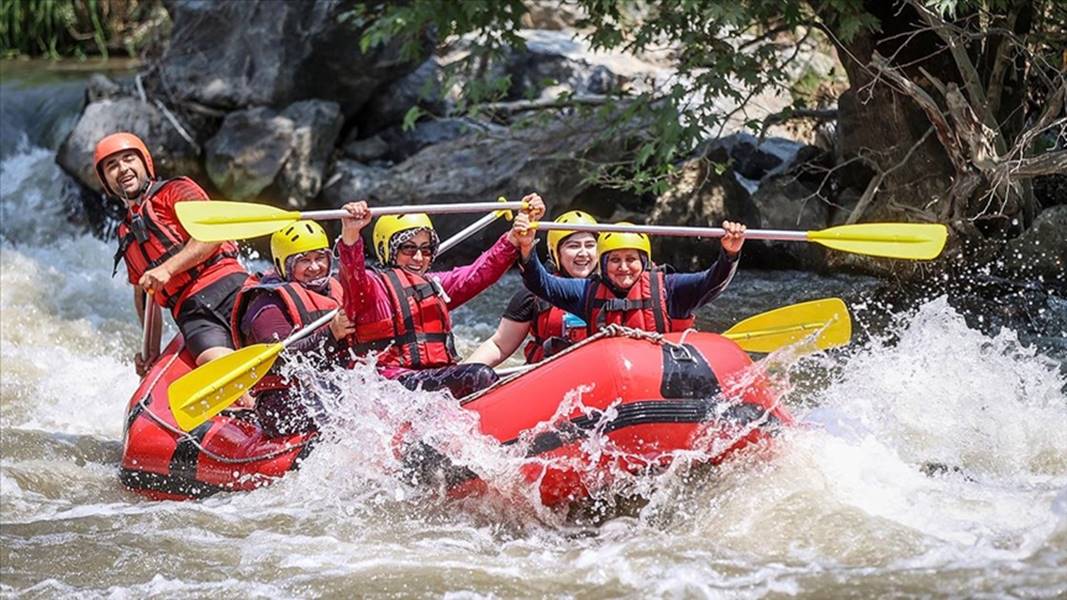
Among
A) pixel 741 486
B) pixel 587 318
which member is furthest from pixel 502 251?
pixel 741 486

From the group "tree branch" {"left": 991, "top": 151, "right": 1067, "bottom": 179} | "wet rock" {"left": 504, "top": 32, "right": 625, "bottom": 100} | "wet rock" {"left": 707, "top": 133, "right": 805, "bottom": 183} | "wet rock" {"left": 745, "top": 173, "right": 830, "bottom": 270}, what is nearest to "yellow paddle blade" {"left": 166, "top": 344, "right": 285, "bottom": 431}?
"tree branch" {"left": 991, "top": 151, "right": 1067, "bottom": 179}

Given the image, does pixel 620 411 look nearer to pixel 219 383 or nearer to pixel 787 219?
pixel 219 383

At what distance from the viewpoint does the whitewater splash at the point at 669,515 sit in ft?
14.7

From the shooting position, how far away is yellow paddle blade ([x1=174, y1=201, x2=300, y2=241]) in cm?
582

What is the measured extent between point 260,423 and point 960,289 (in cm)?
391

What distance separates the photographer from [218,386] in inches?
223

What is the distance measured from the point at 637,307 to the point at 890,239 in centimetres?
108

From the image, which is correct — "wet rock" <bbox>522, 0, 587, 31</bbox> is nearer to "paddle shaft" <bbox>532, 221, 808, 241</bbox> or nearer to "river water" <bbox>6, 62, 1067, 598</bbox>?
"river water" <bbox>6, 62, 1067, 598</bbox>

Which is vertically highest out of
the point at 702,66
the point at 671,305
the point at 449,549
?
the point at 702,66

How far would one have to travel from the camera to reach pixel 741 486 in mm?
5047

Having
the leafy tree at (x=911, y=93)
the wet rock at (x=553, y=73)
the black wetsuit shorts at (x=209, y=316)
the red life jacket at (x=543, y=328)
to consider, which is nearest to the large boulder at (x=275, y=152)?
the wet rock at (x=553, y=73)

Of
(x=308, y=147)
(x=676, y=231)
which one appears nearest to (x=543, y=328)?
(x=676, y=231)

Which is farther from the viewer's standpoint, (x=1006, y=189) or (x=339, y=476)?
(x=1006, y=189)

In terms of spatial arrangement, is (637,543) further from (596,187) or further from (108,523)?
(596,187)
